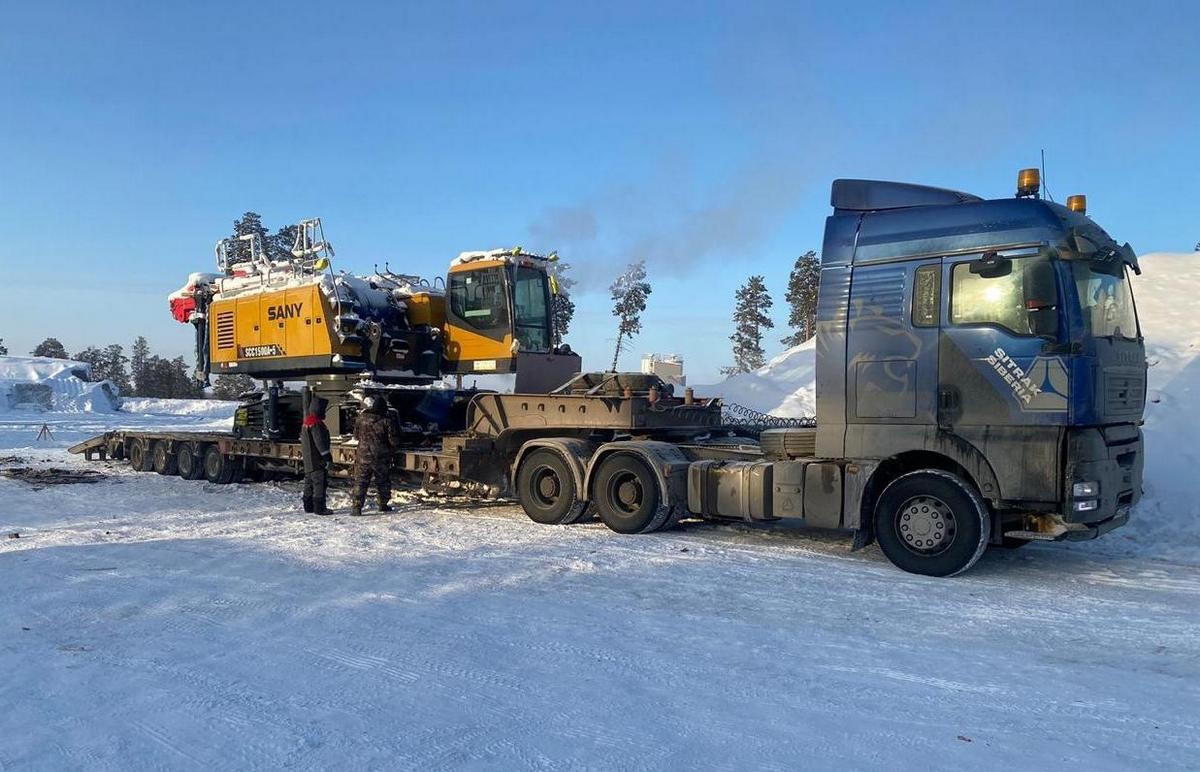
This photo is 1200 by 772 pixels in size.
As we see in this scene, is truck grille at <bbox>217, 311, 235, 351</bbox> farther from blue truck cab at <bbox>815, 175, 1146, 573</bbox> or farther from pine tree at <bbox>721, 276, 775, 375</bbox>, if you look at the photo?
pine tree at <bbox>721, 276, 775, 375</bbox>

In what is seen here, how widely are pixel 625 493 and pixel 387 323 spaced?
5767 mm

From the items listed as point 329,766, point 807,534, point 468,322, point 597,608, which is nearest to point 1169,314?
point 807,534

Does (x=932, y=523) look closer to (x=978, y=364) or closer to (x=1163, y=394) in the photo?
(x=978, y=364)

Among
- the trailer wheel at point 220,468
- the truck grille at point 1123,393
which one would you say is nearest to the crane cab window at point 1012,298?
the truck grille at point 1123,393

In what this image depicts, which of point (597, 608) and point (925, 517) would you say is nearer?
point (597, 608)

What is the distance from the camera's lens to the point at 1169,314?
19.6m

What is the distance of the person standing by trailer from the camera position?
11.1m

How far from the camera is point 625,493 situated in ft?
31.6

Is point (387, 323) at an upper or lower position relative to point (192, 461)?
upper

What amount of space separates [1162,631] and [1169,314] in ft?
55.6

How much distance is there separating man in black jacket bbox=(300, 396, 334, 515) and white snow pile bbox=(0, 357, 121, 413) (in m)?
34.5

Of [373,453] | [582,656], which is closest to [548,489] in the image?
[373,453]

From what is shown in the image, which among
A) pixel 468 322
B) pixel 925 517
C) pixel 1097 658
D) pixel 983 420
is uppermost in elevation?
pixel 468 322

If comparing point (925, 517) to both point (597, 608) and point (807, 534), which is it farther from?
point (597, 608)
